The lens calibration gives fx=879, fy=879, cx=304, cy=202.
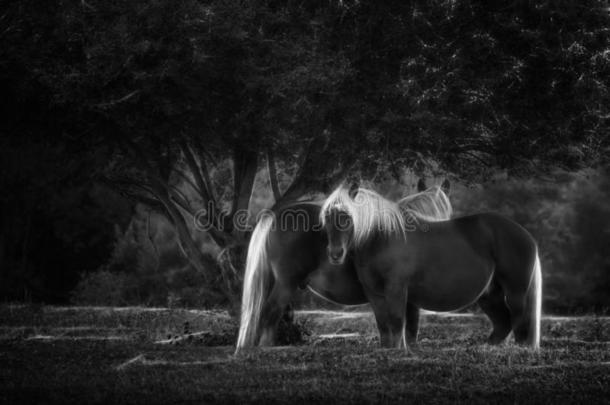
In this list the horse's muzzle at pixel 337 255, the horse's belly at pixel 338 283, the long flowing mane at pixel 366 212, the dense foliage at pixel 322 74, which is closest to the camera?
the horse's muzzle at pixel 337 255

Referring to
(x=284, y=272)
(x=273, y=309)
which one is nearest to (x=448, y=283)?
(x=284, y=272)

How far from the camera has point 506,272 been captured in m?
12.1

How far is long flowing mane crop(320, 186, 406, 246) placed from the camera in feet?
38.0

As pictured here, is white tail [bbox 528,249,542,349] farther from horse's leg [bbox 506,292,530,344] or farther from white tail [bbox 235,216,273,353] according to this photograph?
white tail [bbox 235,216,273,353]

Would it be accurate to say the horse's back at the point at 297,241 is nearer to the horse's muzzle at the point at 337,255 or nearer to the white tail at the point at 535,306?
the horse's muzzle at the point at 337,255

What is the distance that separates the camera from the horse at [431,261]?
11.7 m

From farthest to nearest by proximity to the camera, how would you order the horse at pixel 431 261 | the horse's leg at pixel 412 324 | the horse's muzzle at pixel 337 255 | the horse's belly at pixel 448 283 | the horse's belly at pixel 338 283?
the horse's leg at pixel 412 324 → the horse's belly at pixel 338 283 → the horse's belly at pixel 448 283 → the horse at pixel 431 261 → the horse's muzzle at pixel 337 255

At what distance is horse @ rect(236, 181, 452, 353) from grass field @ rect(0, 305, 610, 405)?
0.71 metres

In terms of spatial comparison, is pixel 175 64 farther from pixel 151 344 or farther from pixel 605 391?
pixel 605 391

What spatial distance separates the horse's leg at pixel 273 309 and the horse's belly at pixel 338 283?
40 cm

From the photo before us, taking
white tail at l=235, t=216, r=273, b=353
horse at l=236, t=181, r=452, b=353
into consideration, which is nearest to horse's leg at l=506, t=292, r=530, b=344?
horse at l=236, t=181, r=452, b=353

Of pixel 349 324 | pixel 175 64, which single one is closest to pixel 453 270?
pixel 175 64

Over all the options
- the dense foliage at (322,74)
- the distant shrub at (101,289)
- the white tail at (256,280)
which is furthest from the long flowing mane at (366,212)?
the distant shrub at (101,289)

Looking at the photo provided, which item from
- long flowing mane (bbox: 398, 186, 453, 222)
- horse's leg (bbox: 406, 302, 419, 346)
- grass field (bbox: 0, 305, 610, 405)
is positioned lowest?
grass field (bbox: 0, 305, 610, 405)
